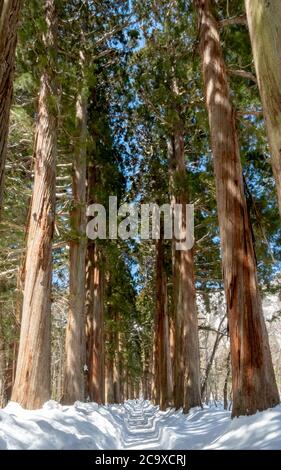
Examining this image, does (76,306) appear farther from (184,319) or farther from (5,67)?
(5,67)

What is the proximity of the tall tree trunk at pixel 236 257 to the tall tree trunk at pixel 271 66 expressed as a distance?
228cm

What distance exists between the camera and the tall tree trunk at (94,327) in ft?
41.3

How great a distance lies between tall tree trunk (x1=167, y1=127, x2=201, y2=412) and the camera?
9453 mm

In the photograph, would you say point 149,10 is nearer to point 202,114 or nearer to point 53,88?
point 202,114

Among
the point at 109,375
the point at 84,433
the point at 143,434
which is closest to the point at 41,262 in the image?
the point at 84,433

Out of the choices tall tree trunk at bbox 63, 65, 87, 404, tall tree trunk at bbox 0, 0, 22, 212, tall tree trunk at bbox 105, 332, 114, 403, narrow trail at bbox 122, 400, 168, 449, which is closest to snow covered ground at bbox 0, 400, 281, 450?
narrow trail at bbox 122, 400, 168, 449

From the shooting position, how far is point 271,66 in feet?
9.62

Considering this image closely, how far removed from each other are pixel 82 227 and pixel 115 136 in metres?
5.09

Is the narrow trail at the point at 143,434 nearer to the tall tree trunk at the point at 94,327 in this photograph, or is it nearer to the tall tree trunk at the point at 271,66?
the tall tree trunk at the point at 94,327

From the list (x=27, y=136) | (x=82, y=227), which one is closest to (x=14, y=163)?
(x=27, y=136)

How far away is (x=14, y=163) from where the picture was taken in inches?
351

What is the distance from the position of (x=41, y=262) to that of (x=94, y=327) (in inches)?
263

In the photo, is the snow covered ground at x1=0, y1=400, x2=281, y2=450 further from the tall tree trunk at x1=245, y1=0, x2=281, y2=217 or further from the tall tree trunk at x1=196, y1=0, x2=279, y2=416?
the tall tree trunk at x1=245, y1=0, x2=281, y2=217

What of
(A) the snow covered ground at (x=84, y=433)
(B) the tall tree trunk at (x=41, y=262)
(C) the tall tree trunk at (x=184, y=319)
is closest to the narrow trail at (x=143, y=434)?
(C) the tall tree trunk at (x=184, y=319)
